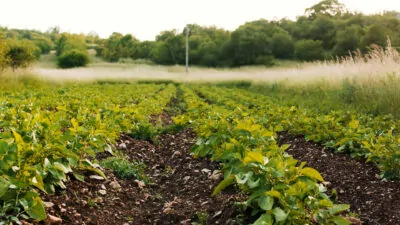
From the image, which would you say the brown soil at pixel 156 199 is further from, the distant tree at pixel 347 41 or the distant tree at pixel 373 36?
the distant tree at pixel 347 41

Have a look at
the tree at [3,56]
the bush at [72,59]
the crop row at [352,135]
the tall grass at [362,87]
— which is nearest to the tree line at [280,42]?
the bush at [72,59]

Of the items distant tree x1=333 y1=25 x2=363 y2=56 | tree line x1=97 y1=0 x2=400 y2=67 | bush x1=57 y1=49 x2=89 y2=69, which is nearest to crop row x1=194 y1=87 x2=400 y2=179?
tree line x1=97 y1=0 x2=400 y2=67

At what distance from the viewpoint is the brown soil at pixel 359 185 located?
3.50 meters

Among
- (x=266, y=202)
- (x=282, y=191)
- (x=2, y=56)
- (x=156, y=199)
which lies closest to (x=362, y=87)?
(x=156, y=199)

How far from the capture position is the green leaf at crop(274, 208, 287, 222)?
239cm

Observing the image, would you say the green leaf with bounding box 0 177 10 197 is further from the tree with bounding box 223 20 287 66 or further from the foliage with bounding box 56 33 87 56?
the foliage with bounding box 56 33 87 56

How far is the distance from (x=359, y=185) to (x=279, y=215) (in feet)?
7.39

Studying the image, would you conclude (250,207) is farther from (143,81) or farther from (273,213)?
(143,81)

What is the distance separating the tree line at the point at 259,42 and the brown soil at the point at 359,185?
544 inches

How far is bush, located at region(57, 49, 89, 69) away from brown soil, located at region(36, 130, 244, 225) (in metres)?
46.9

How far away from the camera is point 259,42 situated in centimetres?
3819

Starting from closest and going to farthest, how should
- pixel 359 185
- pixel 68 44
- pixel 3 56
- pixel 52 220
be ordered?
pixel 52 220 < pixel 359 185 < pixel 3 56 < pixel 68 44

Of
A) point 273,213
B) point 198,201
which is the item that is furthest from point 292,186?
point 198,201

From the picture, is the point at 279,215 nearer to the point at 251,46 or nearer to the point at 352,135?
the point at 352,135
